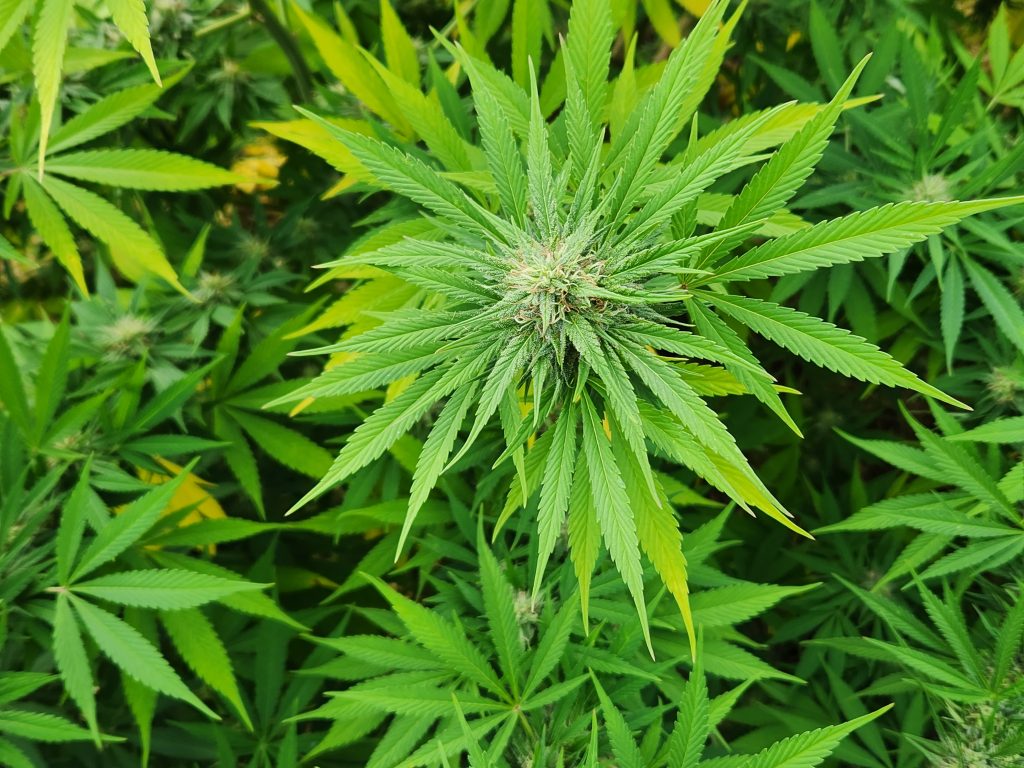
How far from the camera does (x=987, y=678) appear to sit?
4.78 feet

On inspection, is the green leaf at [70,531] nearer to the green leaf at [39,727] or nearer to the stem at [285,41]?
the green leaf at [39,727]

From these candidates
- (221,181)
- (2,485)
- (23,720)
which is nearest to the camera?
(23,720)

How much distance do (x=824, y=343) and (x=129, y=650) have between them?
4.62ft

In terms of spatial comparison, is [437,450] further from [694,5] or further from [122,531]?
[694,5]

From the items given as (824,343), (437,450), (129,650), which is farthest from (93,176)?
(824,343)

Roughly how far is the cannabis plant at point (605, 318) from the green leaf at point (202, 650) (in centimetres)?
92

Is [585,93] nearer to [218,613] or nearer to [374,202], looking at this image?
[374,202]

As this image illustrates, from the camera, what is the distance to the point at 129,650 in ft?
4.77

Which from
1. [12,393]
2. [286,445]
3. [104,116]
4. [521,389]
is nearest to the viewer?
[521,389]

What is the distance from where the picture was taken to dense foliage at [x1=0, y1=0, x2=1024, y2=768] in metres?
0.98

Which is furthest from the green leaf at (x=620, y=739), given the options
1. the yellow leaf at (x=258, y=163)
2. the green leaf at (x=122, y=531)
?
the yellow leaf at (x=258, y=163)

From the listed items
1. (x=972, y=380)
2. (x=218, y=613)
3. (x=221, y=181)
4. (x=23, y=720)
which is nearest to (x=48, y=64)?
(x=221, y=181)

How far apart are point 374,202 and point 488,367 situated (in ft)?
5.21

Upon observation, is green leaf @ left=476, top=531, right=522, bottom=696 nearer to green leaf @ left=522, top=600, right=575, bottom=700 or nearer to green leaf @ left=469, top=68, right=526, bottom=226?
green leaf @ left=522, top=600, right=575, bottom=700
